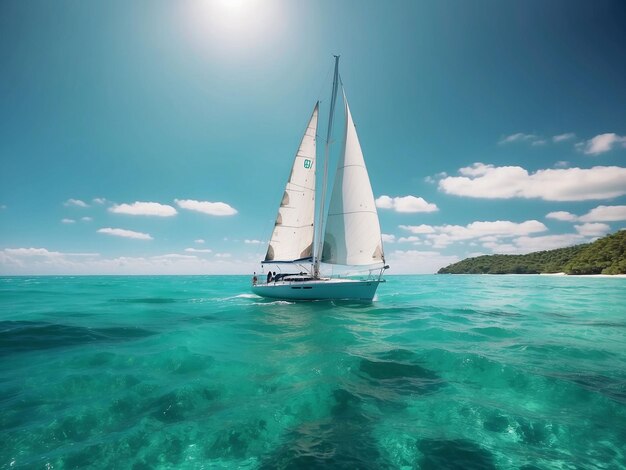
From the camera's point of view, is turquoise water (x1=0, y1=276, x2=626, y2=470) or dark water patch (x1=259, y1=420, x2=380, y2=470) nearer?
dark water patch (x1=259, y1=420, x2=380, y2=470)

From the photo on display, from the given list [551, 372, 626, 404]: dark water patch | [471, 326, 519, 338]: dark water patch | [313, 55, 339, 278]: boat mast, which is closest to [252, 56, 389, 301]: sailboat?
[313, 55, 339, 278]: boat mast

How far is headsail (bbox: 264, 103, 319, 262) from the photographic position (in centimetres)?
3161

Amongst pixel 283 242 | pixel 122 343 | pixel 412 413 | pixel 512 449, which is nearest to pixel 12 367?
pixel 122 343

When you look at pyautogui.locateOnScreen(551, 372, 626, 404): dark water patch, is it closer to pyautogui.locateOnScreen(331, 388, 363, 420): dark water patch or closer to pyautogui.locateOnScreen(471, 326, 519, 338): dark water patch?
pyautogui.locateOnScreen(471, 326, 519, 338): dark water patch

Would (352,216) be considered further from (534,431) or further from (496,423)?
(534,431)

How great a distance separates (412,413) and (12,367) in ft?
45.6

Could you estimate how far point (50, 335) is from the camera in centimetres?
1536

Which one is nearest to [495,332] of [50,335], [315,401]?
[315,401]

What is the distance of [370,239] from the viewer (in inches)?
1045

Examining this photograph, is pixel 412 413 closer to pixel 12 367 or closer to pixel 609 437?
pixel 609 437

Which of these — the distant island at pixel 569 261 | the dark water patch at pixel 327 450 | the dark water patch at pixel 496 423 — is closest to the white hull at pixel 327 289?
the dark water patch at pixel 496 423

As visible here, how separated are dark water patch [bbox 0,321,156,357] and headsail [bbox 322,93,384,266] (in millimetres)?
17198

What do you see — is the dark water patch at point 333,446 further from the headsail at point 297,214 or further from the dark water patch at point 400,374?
the headsail at point 297,214

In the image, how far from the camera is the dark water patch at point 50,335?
13.2 meters
